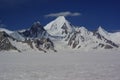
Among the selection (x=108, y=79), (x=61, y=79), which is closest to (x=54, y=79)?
(x=61, y=79)

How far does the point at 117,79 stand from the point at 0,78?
1810 centimetres

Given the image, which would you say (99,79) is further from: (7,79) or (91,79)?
(7,79)

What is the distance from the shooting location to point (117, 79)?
4466 cm

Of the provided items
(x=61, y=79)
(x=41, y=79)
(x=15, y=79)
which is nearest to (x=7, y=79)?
(x=15, y=79)

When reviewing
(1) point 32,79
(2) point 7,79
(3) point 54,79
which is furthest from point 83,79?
(2) point 7,79

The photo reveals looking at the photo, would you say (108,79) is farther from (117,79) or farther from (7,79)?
(7,79)

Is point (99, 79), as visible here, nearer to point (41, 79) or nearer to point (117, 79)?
point (117, 79)

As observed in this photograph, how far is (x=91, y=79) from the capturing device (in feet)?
149

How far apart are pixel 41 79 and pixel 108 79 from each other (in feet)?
33.2

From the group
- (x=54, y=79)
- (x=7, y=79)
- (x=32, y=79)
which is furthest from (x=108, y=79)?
(x=7, y=79)

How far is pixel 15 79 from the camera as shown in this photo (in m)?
46.5

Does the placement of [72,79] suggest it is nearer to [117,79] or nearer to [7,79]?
[117,79]

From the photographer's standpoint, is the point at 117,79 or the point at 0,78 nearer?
the point at 117,79

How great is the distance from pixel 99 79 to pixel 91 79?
119cm
